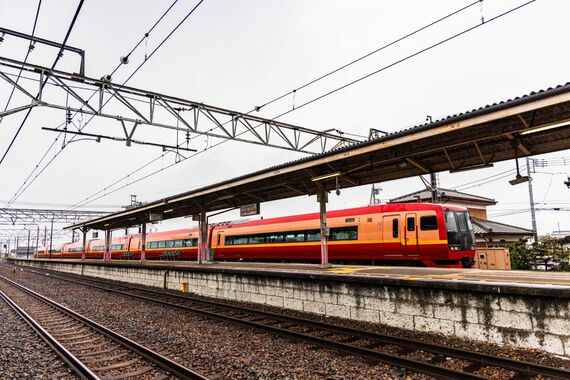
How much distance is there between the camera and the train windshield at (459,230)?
47.5ft

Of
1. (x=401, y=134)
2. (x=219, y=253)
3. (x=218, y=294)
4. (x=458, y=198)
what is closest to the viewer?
(x=401, y=134)

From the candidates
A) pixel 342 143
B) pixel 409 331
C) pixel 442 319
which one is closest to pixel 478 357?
pixel 442 319

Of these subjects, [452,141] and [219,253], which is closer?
[452,141]

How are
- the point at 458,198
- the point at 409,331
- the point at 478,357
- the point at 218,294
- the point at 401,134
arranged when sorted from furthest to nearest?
the point at 458,198, the point at 218,294, the point at 401,134, the point at 409,331, the point at 478,357

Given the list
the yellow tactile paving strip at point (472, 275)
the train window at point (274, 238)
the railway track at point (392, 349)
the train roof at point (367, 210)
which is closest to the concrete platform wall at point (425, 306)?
the yellow tactile paving strip at point (472, 275)

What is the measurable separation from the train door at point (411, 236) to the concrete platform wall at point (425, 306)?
5.78m

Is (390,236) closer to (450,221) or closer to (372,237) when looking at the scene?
(372,237)

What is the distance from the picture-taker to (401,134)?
29.9ft

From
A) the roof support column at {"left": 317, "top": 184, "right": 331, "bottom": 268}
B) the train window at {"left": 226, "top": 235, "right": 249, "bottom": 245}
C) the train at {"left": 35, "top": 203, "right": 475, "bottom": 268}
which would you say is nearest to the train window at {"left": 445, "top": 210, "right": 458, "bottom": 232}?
the train at {"left": 35, "top": 203, "right": 475, "bottom": 268}

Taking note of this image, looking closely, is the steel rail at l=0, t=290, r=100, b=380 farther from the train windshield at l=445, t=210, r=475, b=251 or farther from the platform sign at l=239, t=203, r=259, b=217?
the train windshield at l=445, t=210, r=475, b=251

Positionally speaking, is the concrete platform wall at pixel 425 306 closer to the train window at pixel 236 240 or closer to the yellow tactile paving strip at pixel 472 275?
the yellow tactile paving strip at pixel 472 275

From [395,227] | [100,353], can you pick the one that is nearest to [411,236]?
[395,227]

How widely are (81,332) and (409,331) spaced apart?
7709 mm

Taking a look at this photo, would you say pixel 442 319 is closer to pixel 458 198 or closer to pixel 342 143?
pixel 342 143
